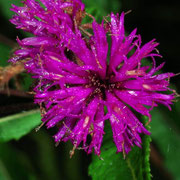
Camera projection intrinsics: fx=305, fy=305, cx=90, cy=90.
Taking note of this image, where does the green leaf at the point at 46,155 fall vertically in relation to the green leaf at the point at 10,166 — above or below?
below

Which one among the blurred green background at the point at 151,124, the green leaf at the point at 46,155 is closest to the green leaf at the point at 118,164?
the blurred green background at the point at 151,124

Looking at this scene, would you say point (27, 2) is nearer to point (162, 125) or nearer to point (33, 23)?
point (33, 23)

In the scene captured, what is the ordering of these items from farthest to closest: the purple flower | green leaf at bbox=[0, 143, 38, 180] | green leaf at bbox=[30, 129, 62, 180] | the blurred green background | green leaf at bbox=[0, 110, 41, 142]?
green leaf at bbox=[30, 129, 62, 180], the blurred green background, green leaf at bbox=[0, 110, 41, 142], green leaf at bbox=[0, 143, 38, 180], the purple flower

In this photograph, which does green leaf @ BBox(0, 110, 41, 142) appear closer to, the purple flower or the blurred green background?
the blurred green background

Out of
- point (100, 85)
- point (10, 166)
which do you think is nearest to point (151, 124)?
point (100, 85)

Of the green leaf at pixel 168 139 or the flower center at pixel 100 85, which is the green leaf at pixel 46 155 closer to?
the green leaf at pixel 168 139

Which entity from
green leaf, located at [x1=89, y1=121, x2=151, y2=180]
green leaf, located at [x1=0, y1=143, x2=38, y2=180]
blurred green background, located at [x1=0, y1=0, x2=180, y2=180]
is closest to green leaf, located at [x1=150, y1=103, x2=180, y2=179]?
blurred green background, located at [x1=0, y1=0, x2=180, y2=180]

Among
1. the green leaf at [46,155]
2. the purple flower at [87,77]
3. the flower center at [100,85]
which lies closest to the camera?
the purple flower at [87,77]
